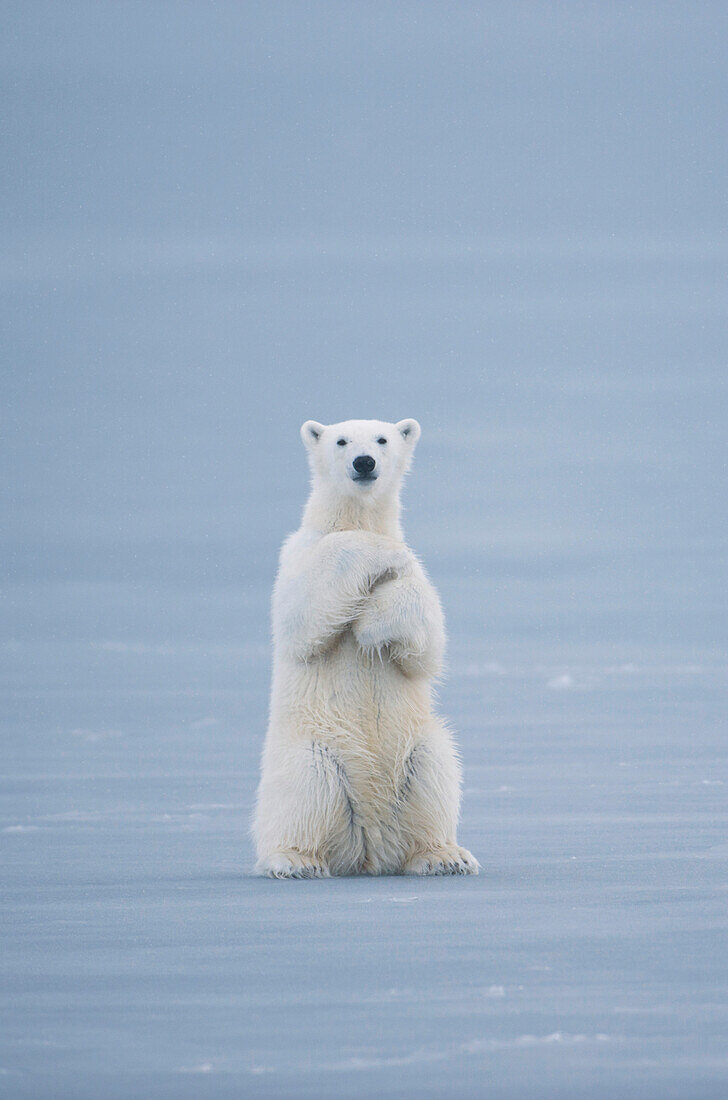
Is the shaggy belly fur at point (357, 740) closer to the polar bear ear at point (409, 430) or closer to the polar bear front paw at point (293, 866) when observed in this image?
the polar bear front paw at point (293, 866)

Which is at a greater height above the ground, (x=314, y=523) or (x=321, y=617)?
(x=314, y=523)

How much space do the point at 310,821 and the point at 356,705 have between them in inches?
23.7

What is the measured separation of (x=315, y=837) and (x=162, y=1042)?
10.2ft

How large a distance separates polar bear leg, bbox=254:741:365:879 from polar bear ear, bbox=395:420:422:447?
167 cm

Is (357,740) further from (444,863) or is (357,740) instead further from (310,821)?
(444,863)

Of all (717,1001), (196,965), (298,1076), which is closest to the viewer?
(298,1076)

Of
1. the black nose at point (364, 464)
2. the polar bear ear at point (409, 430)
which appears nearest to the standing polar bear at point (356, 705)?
the black nose at point (364, 464)

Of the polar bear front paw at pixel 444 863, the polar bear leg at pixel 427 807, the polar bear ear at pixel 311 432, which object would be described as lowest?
the polar bear front paw at pixel 444 863

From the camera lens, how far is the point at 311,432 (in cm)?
755

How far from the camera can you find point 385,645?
717cm

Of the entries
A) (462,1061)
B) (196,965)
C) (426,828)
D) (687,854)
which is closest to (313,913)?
(196,965)

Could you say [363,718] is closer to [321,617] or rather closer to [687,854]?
[321,617]

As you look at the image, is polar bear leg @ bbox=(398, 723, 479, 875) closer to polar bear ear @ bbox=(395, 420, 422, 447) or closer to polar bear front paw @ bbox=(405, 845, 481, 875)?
polar bear front paw @ bbox=(405, 845, 481, 875)

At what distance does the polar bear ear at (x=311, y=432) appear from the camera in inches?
296
